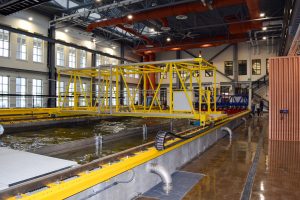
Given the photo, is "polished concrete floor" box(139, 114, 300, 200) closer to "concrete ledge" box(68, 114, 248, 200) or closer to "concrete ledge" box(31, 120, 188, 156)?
"concrete ledge" box(68, 114, 248, 200)

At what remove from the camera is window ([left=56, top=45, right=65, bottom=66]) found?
18.8 m

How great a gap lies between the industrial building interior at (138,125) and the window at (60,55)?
Answer: 81 mm

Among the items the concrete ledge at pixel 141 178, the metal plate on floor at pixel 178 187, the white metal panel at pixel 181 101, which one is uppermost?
the white metal panel at pixel 181 101

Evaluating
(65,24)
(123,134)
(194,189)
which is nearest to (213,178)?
(194,189)

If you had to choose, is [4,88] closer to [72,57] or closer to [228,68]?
[72,57]

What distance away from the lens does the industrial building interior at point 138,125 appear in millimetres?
3191

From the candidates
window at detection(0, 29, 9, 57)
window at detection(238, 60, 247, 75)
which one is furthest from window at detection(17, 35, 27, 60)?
window at detection(238, 60, 247, 75)

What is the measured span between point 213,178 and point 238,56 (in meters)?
23.4

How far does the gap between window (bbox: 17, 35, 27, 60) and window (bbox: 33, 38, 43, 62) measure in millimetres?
707

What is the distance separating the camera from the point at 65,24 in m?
18.9

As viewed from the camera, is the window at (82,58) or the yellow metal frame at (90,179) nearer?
the yellow metal frame at (90,179)

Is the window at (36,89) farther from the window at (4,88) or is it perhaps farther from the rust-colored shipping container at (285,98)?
the rust-colored shipping container at (285,98)

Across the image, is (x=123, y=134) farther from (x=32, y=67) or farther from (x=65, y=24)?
(x=65, y=24)

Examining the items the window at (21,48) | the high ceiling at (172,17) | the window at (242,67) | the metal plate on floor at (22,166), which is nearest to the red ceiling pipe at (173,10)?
the high ceiling at (172,17)
